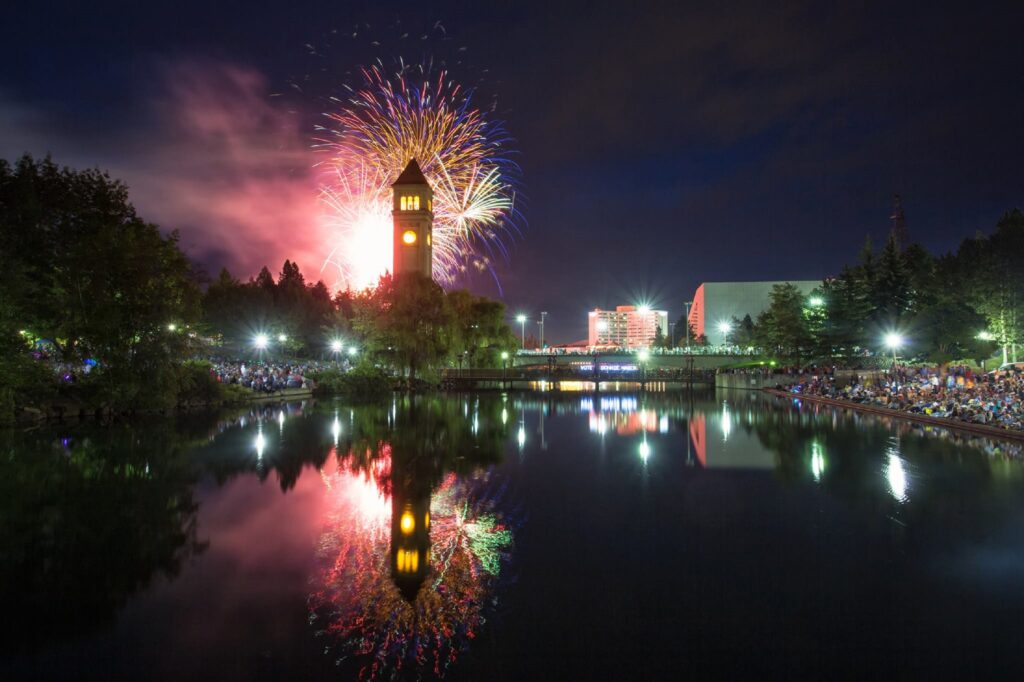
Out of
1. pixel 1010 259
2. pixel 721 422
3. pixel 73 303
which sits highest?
pixel 1010 259

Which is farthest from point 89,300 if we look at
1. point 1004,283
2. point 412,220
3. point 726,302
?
point 726,302

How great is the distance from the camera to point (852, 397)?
40.5 metres

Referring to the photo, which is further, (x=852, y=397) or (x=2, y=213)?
(x=852, y=397)

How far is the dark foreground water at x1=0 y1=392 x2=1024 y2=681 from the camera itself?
22.0ft

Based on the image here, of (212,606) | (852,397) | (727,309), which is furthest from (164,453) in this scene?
(727,309)

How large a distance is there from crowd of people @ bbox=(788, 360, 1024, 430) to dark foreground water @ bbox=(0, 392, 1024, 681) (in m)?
6.89

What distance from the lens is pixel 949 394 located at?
3020 cm

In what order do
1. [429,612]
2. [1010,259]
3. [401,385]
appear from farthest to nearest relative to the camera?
[401,385] < [1010,259] < [429,612]

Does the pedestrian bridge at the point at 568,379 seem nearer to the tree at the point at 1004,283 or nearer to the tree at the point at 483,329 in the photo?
the tree at the point at 483,329

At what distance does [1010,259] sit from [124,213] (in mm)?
64149

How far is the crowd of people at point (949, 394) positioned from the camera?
2498 cm

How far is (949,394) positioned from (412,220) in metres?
78.0

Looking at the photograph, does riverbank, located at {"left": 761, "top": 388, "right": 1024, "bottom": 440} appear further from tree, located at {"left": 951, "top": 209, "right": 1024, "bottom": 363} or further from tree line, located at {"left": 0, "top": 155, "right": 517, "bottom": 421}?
tree line, located at {"left": 0, "top": 155, "right": 517, "bottom": 421}

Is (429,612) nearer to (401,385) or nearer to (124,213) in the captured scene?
(124,213)
